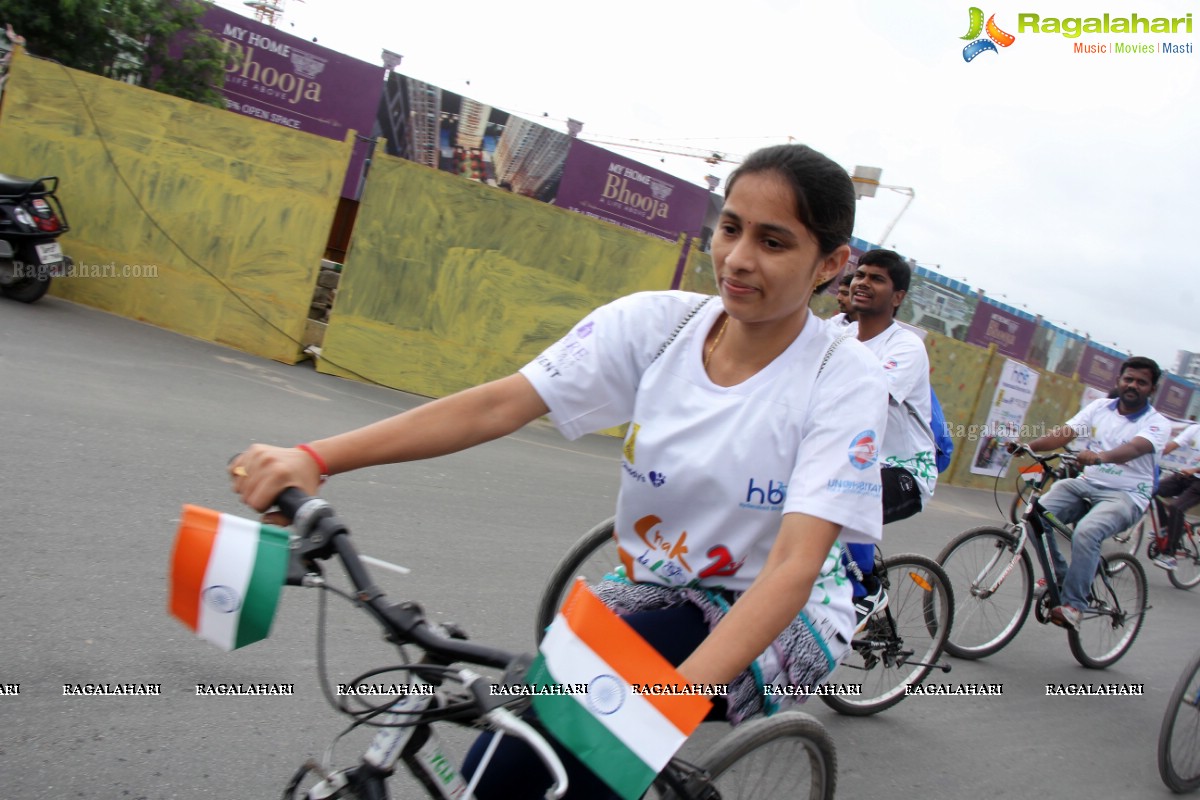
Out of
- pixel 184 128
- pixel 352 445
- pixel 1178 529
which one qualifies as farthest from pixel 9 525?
pixel 1178 529

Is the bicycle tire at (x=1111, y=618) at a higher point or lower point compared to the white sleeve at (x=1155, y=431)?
lower

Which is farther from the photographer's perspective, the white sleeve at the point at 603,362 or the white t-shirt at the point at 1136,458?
the white t-shirt at the point at 1136,458

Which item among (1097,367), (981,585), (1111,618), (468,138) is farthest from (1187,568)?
(1097,367)

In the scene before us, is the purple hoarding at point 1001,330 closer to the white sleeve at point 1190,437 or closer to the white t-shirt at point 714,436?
the white sleeve at point 1190,437

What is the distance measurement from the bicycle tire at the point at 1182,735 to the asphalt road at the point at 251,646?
5.1 inches

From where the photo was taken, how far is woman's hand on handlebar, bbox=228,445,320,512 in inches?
65.3

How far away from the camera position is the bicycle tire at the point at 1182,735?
14.4 ft

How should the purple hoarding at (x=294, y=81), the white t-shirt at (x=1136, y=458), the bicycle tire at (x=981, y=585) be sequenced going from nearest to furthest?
1. the bicycle tire at (x=981, y=585)
2. the white t-shirt at (x=1136, y=458)
3. the purple hoarding at (x=294, y=81)

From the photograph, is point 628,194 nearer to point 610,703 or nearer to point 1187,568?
Result: point 1187,568

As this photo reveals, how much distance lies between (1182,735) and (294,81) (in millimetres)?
17099

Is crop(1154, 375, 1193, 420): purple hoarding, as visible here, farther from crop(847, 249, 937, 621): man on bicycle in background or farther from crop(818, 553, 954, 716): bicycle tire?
crop(847, 249, 937, 621): man on bicycle in background

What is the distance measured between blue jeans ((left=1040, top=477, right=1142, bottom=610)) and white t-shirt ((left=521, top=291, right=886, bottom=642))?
420 cm

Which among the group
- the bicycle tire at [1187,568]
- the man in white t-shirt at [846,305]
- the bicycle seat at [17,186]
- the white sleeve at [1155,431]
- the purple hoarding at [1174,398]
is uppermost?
the purple hoarding at [1174,398]

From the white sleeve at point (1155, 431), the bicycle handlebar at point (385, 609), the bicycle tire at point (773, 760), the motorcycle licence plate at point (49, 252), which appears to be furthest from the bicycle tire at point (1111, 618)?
the motorcycle licence plate at point (49, 252)
